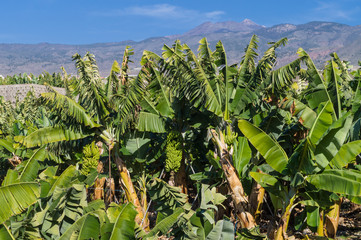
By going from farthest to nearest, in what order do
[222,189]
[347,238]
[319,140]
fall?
[222,189] < [347,238] < [319,140]

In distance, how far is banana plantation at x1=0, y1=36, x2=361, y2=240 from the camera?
6.33 meters

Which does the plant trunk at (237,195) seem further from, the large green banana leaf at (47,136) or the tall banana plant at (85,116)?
the large green banana leaf at (47,136)

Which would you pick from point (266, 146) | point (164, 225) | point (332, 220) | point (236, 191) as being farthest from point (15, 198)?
point (332, 220)

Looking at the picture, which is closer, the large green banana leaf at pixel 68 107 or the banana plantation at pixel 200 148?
the banana plantation at pixel 200 148

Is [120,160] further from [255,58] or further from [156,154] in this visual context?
[255,58]

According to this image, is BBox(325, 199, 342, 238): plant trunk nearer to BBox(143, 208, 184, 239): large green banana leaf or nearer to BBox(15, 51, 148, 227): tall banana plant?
BBox(143, 208, 184, 239): large green banana leaf

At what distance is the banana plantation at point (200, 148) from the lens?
Result: 6.33 metres

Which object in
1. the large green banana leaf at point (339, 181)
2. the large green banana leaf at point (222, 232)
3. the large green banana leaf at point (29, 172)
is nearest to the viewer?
the large green banana leaf at point (339, 181)

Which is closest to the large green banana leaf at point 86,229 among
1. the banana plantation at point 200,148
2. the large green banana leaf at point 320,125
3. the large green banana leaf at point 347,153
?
the banana plantation at point 200,148

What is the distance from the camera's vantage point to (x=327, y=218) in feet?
26.1

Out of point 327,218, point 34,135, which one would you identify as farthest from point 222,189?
point 34,135

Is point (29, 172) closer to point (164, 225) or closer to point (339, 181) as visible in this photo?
point (164, 225)

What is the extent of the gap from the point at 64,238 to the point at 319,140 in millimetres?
5000

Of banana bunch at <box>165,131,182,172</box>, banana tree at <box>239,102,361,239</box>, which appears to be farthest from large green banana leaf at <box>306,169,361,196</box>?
banana bunch at <box>165,131,182,172</box>
